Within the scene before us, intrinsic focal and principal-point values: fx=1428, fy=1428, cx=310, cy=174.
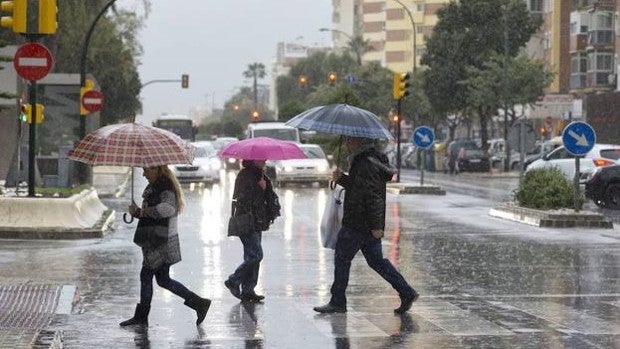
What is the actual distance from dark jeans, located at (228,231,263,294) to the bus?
68.7m

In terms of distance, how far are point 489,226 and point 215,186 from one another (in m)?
22.8

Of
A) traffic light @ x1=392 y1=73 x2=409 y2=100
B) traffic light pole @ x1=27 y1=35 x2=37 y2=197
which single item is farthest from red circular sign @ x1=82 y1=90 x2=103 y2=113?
traffic light @ x1=392 y1=73 x2=409 y2=100

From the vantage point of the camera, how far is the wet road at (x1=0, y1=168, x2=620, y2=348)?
472 inches

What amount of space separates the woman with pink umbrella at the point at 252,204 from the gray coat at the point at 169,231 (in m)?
2.20

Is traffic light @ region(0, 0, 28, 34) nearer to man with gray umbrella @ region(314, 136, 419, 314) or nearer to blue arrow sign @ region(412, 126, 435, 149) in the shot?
man with gray umbrella @ region(314, 136, 419, 314)

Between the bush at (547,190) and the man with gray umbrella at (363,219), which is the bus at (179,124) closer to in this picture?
the bush at (547,190)

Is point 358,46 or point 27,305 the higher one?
point 358,46

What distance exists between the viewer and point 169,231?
1251 centimetres

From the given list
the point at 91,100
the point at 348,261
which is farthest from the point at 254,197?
the point at 91,100

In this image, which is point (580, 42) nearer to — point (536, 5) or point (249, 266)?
point (536, 5)

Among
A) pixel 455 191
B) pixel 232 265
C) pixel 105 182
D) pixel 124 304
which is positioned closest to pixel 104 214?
pixel 232 265

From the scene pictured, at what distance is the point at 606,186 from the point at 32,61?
61.9 feet

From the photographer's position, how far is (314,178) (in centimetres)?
4959

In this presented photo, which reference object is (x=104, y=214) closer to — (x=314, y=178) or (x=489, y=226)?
(x=489, y=226)
